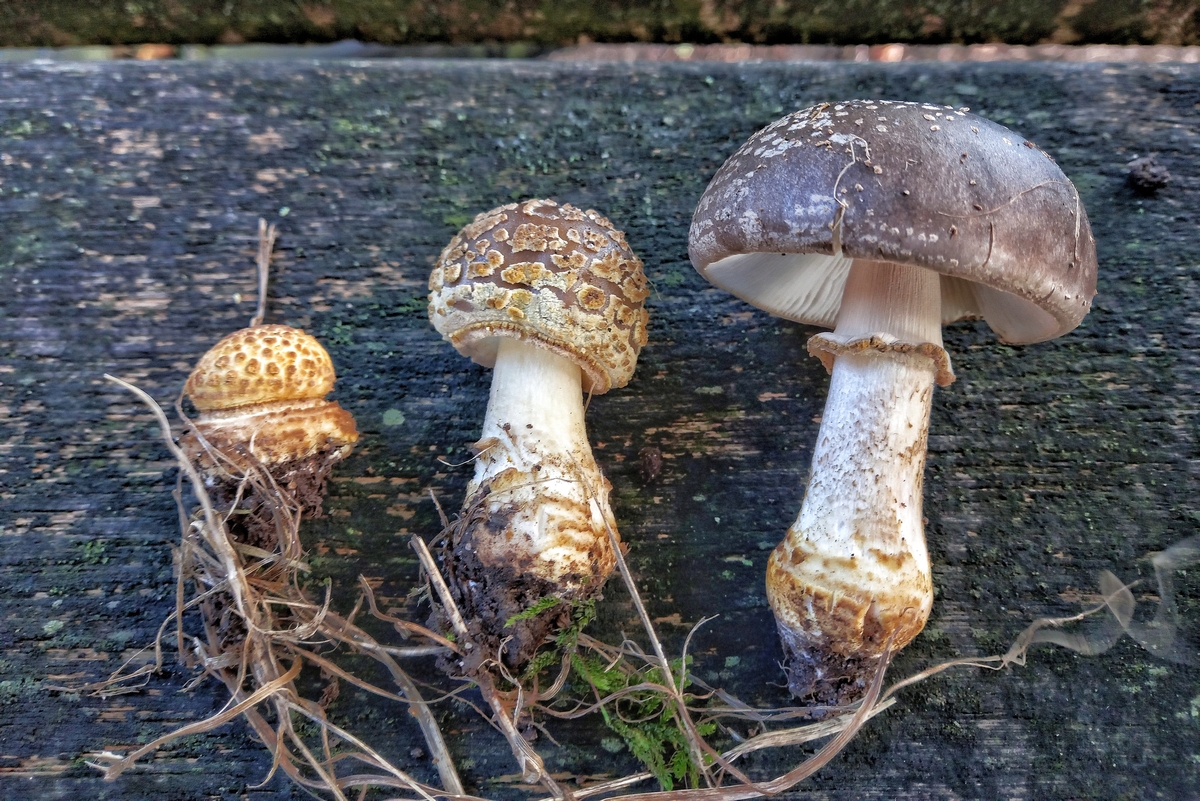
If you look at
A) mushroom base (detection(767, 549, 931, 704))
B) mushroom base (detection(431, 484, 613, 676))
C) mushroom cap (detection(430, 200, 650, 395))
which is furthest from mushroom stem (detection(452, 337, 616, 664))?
mushroom base (detection(767, 549, 931, 704))

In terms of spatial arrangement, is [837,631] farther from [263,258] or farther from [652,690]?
[263,258]

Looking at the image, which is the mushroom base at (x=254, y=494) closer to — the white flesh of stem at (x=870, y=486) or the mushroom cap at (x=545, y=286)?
the mushroom cap at (x=545, y=286)

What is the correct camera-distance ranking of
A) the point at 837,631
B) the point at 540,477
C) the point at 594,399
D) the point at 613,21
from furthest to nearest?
the point at 613,21
the point at 594,399
the point at 540,477
the point at 837,631

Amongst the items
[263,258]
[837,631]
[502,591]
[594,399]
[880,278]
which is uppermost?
[880,278]

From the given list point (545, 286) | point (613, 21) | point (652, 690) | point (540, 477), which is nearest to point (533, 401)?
point (540, 477)

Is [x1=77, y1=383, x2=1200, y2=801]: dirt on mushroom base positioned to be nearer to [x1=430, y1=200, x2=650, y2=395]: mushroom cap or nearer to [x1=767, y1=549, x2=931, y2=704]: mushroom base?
[x1=767, y1=549, x2=931, y2=704]: mushroom base

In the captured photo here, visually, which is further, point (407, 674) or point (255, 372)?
point (407, 674)

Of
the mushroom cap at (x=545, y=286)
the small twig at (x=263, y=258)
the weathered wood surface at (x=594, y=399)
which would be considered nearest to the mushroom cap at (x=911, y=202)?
A: the mushroom cap at (x=545, y=286)
